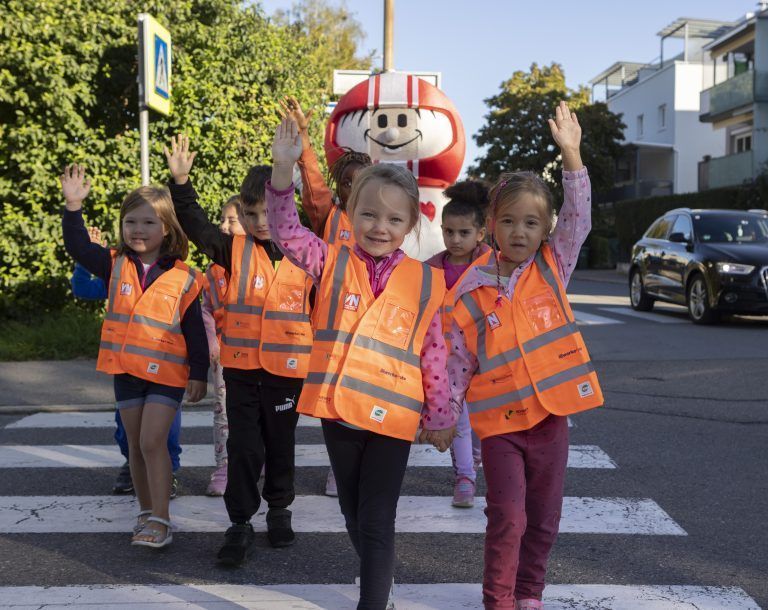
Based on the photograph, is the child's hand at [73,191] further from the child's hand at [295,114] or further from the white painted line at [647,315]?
the white painted line at [647,315]

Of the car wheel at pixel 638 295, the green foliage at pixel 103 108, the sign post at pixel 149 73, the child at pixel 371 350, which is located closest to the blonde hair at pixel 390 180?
the child at pixel 371 350

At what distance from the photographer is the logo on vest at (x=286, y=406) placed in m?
4.30

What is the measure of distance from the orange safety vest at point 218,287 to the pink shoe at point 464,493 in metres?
1.52

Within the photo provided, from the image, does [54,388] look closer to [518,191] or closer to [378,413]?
[378,413]

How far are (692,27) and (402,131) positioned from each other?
45848mm

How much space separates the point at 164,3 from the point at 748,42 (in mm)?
29185

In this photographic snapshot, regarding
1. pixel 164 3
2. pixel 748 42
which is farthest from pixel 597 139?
pixel 164 3

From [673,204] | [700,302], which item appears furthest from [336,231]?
[673,204]

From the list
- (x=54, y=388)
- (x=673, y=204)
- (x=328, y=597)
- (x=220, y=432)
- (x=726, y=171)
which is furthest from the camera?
(x=726, y=171)

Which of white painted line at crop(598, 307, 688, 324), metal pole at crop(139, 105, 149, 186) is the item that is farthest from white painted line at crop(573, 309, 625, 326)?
metal pole at crop(139, 105, 149, 186)

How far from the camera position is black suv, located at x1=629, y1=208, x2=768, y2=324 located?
13.3 meters

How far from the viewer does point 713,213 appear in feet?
49.1

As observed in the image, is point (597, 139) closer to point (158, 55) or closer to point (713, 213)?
point (713, 213)

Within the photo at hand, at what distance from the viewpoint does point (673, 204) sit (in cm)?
3278
